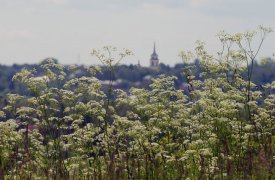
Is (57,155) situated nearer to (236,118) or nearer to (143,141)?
(143,141)

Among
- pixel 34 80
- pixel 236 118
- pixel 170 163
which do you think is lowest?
pixel 170 163

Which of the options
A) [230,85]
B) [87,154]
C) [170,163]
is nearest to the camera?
[170,163]

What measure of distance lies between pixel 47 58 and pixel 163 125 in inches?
101

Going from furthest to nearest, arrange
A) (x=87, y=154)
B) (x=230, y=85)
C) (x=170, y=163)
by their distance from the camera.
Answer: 1. (x=230, y=85)
2. (x=87, y=154)
3. (x=170, y=163)

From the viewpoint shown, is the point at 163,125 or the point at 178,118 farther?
the point at 178,118

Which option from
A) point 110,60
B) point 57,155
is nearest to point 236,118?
point 110,60

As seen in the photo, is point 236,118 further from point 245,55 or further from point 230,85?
point 245,55

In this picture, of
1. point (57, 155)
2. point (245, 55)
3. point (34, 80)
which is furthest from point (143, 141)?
point (245, 55)

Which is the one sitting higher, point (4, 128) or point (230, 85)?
point (230, 85)

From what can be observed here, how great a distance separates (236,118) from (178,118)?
4.50 ft

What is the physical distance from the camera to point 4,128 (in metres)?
9.46

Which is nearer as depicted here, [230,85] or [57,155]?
[57,155]

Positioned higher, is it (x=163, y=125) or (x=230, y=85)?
(x=230, y=85)

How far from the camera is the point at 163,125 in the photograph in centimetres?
998
